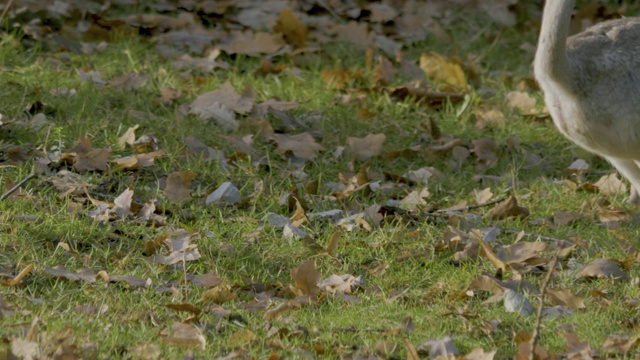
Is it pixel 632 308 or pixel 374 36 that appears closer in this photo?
pixel 632 308

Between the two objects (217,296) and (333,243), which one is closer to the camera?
(217,296)

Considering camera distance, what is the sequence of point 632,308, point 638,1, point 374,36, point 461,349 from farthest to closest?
point 638,1 → point 374,36 → point 632,308 → point 461,349

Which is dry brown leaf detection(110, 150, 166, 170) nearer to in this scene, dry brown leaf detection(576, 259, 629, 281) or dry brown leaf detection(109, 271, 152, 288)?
dry brown leaf detection(109, 271, 152, 288)

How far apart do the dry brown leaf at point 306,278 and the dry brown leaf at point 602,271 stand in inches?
48.7

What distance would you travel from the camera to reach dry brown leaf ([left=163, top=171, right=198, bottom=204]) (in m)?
5.62

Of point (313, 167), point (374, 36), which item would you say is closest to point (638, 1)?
point (374, 36)

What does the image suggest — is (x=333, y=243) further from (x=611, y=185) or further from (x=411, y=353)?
(x=611, y=185)

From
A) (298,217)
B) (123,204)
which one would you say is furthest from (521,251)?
(123,204)

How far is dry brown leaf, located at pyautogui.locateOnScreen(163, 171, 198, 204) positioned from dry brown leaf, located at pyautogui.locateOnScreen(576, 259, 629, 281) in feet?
6.62

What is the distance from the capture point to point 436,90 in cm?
778

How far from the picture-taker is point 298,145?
6.51 metres

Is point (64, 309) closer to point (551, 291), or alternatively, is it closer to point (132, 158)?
point (132, 158)

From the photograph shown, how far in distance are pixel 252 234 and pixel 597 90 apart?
5.83ft

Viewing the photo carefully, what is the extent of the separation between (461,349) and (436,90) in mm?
3786
